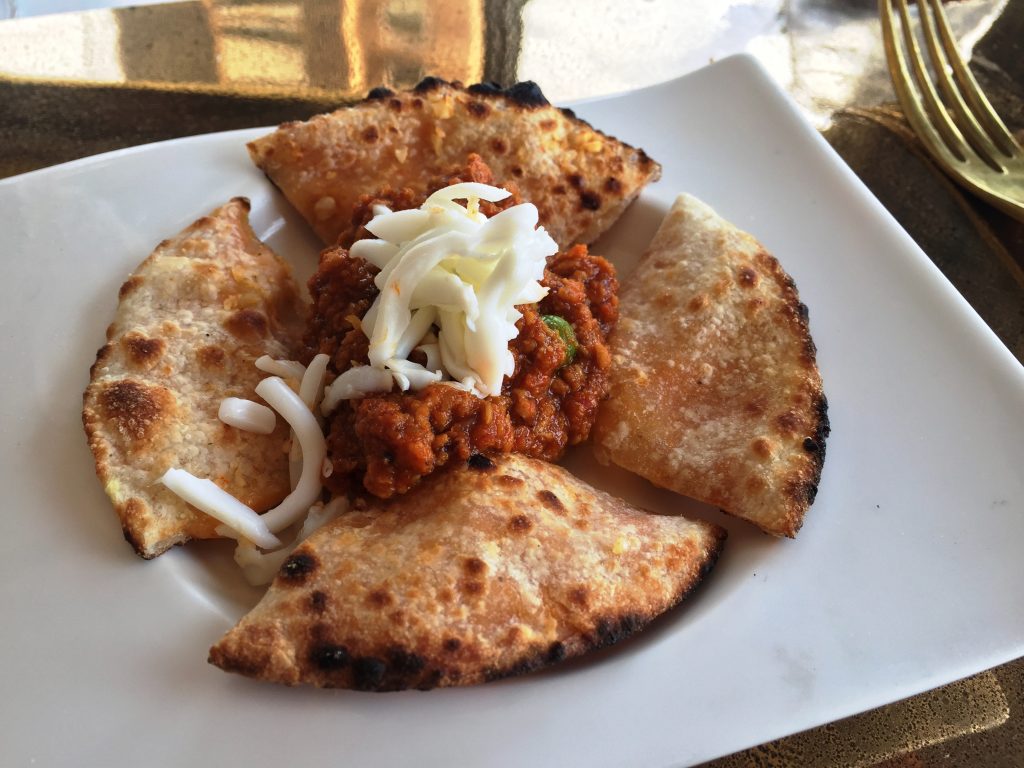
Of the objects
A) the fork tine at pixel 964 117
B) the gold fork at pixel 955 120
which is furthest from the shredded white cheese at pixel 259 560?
the fork tine at pixel 964 117

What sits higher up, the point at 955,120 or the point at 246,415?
the point at 955,120

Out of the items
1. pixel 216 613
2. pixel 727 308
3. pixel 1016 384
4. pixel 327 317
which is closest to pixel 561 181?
pixel 727 308

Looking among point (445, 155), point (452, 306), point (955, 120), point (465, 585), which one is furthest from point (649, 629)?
point (955, 120)

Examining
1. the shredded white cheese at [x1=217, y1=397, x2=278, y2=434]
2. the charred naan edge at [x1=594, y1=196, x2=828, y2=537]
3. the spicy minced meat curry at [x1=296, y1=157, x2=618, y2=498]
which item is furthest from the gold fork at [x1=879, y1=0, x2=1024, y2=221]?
the shredded white cheese at [x1=217, y1=397, x2=278, y2=434]

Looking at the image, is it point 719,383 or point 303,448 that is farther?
point 719,383

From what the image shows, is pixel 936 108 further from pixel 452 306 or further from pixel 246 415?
pixel 246 415

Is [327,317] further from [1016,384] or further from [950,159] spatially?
[950,159]

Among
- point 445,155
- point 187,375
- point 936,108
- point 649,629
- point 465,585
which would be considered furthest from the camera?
point 936,108
